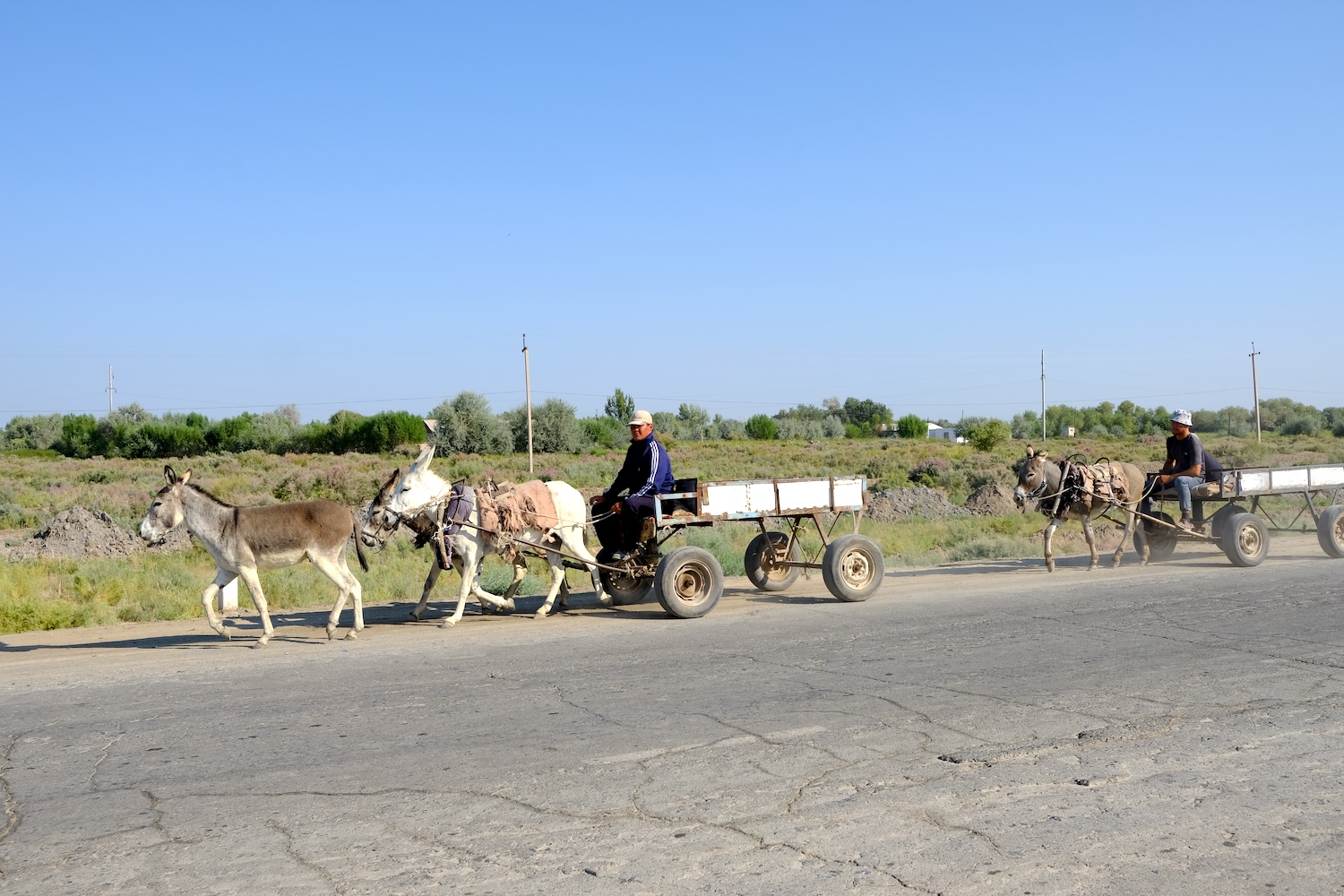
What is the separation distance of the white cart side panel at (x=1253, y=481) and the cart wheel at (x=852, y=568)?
7076 mm

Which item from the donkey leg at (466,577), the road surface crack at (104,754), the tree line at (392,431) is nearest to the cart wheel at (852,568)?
the donkey leg at (466,577)

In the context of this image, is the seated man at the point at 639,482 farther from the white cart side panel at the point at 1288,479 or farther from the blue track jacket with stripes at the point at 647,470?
the white cart side panel at the point at 1288,479

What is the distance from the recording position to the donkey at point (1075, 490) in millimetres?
16547

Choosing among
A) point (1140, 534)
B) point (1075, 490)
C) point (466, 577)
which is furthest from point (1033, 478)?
point (466, 577)

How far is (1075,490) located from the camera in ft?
54.5

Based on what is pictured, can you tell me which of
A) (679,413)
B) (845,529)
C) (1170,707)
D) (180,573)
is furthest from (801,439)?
(1170,707)

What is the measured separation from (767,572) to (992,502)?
17794mm

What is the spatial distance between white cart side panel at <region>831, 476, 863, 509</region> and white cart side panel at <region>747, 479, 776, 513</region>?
1.00 m

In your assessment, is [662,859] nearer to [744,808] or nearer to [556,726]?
[744,808]

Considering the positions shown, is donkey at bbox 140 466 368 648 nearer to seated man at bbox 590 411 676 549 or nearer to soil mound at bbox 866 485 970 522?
seated man at bbox 590 411 676 549

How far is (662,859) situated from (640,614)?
8.14 m

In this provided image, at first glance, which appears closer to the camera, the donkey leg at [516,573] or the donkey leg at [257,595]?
the donkey leg at [257,595]

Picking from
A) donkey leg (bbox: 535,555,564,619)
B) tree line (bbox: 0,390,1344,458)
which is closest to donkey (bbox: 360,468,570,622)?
donkey leg (bbox: 535,555,564,619)

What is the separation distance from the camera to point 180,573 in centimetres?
1722
